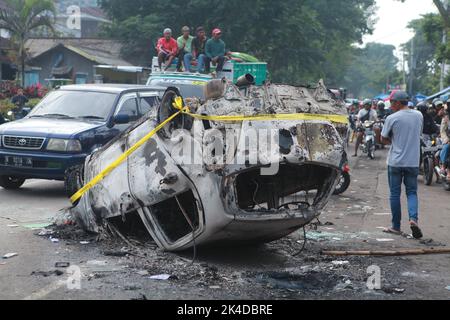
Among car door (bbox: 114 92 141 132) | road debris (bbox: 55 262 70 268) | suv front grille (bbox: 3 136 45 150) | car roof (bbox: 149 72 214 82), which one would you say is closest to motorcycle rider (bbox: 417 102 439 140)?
car roof (bbox: 149 72 214 82)

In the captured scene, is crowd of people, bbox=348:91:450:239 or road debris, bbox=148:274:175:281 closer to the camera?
road debris, bbox=148:274:175:281

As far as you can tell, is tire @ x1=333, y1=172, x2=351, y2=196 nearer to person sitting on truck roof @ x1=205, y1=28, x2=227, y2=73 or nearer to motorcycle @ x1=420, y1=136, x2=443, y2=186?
motorcycle @ x1=420, y1=136, x2=443, y2=186

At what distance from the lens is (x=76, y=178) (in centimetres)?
791

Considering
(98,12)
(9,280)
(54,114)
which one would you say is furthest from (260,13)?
(98,12)

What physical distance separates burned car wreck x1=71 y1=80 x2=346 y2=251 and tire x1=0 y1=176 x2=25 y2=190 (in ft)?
14.9

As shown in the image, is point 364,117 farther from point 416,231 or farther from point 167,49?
point 416,231

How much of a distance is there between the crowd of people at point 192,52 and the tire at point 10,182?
21.0 ft

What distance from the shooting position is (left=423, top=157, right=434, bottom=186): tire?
14.3 m

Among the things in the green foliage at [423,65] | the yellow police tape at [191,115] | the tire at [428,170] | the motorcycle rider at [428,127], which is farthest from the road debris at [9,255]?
the green foliage at [423,65]

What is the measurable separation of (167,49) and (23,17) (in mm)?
16891

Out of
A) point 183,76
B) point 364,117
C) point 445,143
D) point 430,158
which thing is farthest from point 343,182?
point 364,117

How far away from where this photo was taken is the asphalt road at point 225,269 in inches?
214

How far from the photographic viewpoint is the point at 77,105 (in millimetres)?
11250
